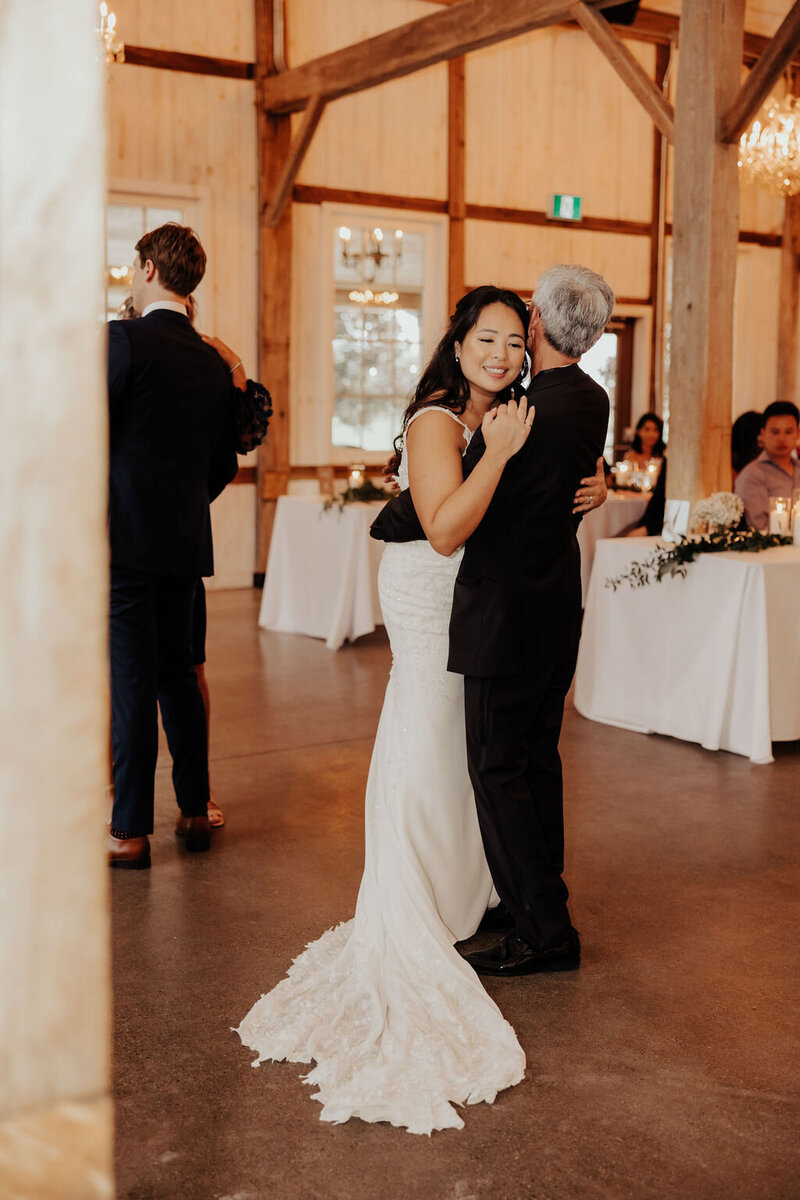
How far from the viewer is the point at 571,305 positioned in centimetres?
255

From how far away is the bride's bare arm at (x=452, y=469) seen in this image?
239 centimetres

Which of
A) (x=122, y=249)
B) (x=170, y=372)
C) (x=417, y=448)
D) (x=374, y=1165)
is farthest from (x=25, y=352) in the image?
(x=122, y=249)

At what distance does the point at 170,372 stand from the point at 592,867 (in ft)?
5.95

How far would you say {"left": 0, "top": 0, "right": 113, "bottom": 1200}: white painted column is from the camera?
2.08 ft

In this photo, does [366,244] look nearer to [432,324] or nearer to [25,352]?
[432,324]

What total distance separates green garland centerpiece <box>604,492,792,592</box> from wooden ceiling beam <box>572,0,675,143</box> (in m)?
2.34

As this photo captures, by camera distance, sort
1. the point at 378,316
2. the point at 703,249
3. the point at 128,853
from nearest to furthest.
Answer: the point at 128,853 < the point at 703,249 < the point at 378,316

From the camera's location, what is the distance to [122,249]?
8695 mm

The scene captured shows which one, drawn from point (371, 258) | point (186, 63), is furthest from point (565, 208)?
point (186, 63)

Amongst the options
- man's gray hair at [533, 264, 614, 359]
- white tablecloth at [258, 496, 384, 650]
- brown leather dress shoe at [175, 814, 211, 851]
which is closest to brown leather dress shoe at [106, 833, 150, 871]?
brown leather dress shoe at [175, 814, 211, 851]

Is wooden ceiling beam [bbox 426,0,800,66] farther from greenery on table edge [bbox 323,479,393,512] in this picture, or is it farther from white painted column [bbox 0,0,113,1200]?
white painted column [bbox 0,0,113,1200]

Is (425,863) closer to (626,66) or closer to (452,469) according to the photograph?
(452,469)

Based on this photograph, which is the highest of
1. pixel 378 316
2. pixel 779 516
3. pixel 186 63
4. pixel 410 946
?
pixel 186 63

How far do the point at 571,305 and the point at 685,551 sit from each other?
8.03 ft
